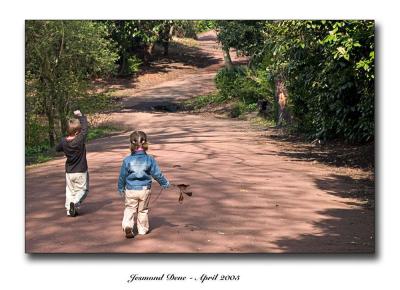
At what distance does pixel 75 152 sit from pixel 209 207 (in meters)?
1.63

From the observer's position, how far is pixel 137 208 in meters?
6.94

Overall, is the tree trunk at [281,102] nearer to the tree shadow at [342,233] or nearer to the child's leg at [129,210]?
the tree shadow at [342,233]

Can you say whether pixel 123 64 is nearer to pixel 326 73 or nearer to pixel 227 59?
pixel 227 59

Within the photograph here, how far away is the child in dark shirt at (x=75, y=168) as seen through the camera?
7432 mm

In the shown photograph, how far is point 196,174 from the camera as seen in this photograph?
345 inches

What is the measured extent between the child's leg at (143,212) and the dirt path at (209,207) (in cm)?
9

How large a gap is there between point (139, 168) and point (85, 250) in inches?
39.1

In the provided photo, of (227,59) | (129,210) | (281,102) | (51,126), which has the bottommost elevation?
(129,210)

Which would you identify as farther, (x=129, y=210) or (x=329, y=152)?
(x=329, y=152)

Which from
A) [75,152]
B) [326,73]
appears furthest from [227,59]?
[75,152]

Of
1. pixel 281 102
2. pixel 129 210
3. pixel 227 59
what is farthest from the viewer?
pixel 227 59

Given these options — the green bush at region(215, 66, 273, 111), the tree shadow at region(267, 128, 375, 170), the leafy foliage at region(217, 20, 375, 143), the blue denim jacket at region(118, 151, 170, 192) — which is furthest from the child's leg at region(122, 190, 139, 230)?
the green bush at region(215, 66, 273, 111)
